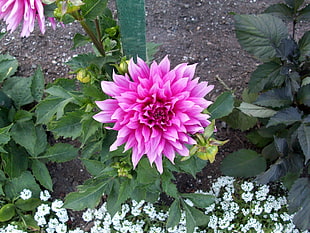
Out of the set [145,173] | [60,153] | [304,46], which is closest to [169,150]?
[145,173]

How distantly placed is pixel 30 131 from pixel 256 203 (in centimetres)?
Answer: 105

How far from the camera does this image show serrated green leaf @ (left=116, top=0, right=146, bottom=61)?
107cm

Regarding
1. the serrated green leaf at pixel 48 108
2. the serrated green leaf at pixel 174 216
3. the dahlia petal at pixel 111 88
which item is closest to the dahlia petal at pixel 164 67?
the dahlia petal at pixel 111 88

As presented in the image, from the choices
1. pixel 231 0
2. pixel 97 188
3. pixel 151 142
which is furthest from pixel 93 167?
pixel 231 0

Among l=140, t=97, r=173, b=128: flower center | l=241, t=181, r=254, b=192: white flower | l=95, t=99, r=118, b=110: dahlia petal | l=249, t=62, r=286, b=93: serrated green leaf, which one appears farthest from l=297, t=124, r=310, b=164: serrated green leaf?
l=95, t=99, r=118, b=110: dahlia petal

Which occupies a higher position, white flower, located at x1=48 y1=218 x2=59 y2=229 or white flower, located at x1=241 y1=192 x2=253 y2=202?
white flower, located at x1=241 y1=192 x2=253 y2=202

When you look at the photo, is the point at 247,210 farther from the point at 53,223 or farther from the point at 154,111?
the point at 154,111

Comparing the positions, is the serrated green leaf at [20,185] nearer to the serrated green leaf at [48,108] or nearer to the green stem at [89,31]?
the serrated green leaf at [48,108]

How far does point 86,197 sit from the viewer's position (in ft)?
4.94

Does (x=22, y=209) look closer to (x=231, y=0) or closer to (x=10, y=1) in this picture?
(x=10, y=1)

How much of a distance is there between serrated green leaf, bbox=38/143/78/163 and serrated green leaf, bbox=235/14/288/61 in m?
0.88

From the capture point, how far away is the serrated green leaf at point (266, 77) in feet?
5.00

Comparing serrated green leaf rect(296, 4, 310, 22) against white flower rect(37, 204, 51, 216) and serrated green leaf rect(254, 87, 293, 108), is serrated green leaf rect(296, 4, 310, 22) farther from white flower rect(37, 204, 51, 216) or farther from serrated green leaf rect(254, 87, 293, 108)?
white flower rect(37, 204, 51, 216)

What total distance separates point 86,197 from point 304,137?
2.71 feet
